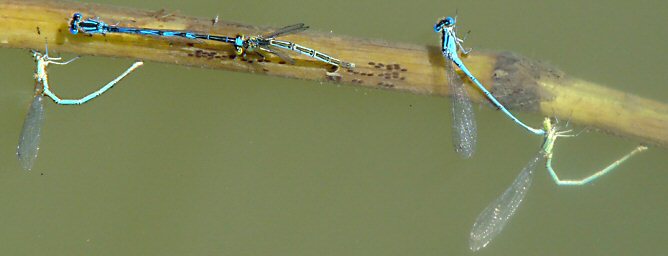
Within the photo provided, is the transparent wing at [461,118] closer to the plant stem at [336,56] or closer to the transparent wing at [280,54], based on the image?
the plant stem at [336,56]

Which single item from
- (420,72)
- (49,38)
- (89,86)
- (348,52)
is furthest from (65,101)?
(420,72)

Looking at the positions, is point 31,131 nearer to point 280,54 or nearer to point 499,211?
point 280,54

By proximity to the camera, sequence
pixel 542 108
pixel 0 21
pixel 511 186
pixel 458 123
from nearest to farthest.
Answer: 1. pixel 0 21
2. pixel 542 108
3. pixel 458 123
4. pixel 511 186

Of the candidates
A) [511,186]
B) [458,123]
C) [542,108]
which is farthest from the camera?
[511,186]

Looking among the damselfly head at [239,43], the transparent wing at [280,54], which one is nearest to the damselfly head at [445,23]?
the transparent wing at [280,54]

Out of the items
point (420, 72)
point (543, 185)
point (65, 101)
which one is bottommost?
point (543, 185)

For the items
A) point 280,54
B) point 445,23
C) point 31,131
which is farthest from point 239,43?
point 31,131

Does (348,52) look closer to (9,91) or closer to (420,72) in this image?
(420,72)
